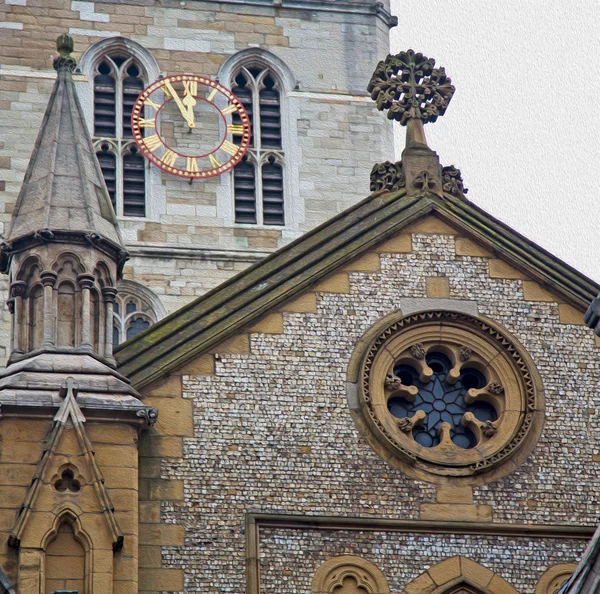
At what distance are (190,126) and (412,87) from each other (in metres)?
11.8

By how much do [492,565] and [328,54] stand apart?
17.4 metres

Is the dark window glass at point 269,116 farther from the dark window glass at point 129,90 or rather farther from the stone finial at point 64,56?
the stone finial at point 64,56

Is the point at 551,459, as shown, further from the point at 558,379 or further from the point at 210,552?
the point at 210,552

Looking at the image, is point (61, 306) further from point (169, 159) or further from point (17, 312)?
point (169, 159)

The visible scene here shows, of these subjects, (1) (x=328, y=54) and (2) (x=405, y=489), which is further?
(1) (x=328, y=54)

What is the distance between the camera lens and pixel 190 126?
127ft

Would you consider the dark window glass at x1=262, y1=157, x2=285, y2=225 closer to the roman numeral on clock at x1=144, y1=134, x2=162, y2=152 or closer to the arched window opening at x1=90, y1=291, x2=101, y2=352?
the roman numeral on clock at x1=144, y1=134, x2=162, y2=152

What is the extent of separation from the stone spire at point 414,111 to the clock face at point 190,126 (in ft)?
37.1

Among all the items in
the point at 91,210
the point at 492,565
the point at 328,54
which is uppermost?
the point at 328,54

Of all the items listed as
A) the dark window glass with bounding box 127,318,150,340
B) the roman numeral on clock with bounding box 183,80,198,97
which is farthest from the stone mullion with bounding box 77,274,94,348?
the roman numeral on clock with bounding box 183,80,198,97

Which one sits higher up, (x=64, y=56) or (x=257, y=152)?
(x=257, y=152)

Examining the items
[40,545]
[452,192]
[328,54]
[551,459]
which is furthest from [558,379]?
[328,54]

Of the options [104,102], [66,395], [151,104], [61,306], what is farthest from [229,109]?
[66,395]

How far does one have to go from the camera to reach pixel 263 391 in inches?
977
